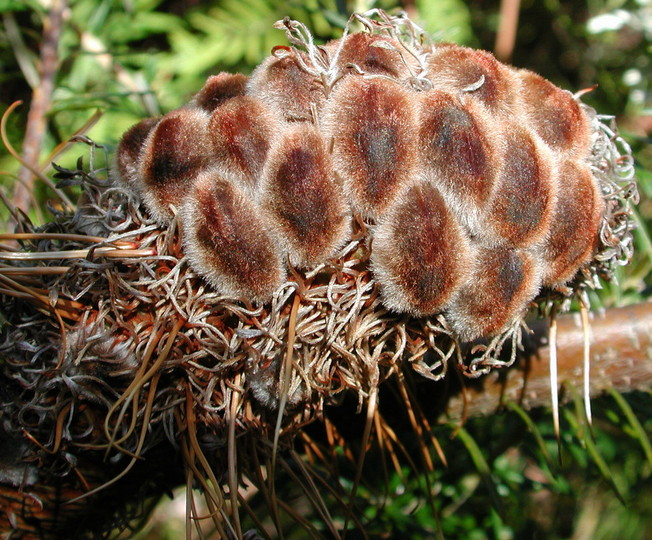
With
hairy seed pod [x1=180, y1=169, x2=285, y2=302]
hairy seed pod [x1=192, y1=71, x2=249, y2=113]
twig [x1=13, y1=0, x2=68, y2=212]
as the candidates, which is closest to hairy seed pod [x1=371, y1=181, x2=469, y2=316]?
hairy seed pod [x1=180, y1=169, x2=285, y2=302]

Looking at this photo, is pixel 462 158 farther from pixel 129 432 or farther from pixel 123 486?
pixel 123 486

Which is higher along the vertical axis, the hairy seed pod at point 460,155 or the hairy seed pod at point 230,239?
the hairy seed pod at point 460,155

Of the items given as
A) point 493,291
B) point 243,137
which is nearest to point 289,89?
point 243,137

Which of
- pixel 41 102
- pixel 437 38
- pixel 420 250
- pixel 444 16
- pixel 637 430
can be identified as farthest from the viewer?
pixel 444 16

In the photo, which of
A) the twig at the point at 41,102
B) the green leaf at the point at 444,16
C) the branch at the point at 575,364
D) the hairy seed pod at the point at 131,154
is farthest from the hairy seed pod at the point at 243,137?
the green leaf at the point at 444,16

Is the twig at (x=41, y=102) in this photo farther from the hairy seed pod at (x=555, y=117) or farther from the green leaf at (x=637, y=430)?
the green leaf at (x=637, y=430)

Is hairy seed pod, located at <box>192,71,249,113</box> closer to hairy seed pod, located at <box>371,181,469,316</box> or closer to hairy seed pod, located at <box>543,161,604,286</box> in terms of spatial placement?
hairy seed pod, located at <box>371,181,469,316</box>

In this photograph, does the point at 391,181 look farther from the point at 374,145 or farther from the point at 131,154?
the point at 131,154
